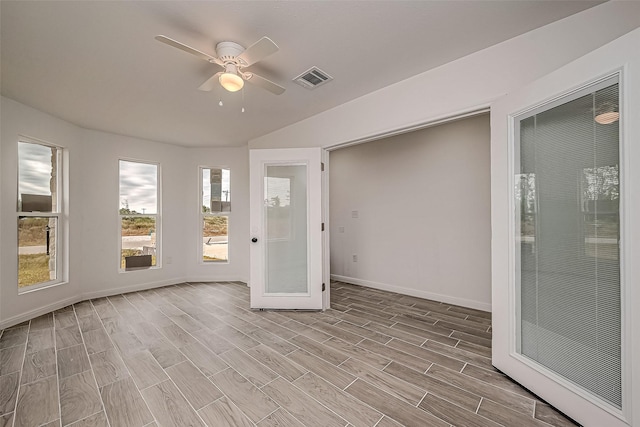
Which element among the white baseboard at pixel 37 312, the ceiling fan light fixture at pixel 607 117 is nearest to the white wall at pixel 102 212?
the white baseboard at pixel 37 312

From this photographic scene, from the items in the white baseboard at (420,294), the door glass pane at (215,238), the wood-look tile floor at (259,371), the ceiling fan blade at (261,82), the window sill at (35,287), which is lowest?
the wood-look tile floor at (259,371)

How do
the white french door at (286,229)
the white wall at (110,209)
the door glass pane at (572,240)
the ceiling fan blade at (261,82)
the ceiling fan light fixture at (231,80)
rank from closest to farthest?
the door glass pane at (572,240), the ceiling fan light fixture at (231,80), the ceiling fan blade at (261,82), the white french door at (286,229), the white wall at (110,209)

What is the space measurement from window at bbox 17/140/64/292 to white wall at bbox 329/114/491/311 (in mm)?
4322

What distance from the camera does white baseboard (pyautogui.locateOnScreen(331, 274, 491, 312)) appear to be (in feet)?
11.5

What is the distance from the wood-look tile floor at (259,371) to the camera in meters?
1.66

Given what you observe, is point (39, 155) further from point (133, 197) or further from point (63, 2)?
point (63, 2)

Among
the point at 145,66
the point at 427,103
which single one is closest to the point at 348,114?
the point at 427,103

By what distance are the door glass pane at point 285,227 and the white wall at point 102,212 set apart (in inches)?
62.0

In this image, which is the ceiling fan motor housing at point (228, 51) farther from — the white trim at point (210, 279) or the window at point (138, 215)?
the white trim at point (210, 279)

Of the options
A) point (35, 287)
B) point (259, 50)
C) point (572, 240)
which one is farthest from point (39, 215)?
point (572, 240)

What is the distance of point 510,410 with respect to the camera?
167 centimetres

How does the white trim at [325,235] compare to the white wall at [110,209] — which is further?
the white wall at [110,209]

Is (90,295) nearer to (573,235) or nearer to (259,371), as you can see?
(259,371)

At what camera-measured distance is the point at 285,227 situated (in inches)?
143
